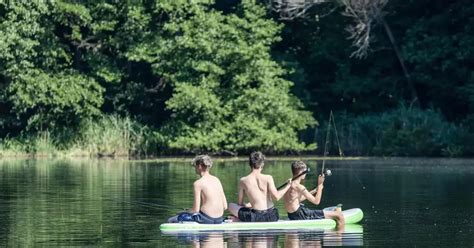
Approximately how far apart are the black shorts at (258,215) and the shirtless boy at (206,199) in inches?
15.3

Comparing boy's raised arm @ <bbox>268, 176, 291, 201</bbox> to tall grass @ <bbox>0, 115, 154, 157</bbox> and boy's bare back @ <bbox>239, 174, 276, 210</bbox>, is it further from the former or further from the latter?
tall grass @ <bbox>0, 115, 154, 157</bbox>

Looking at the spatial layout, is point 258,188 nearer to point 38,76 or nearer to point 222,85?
point 38,76

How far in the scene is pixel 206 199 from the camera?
2117 centimetres

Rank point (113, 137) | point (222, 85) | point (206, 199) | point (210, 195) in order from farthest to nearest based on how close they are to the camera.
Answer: point (222, 85), point (113, 137), point (206, 199), point (210, 195)

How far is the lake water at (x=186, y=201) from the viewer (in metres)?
20.0

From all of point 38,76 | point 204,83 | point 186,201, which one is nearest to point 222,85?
point 204,83

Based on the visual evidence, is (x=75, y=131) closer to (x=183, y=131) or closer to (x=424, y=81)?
(x=183, y=131)

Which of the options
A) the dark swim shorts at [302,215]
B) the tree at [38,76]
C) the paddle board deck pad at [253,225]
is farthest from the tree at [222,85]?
the paddle board deck pad at [253,225]

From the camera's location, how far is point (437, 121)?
4597 cm

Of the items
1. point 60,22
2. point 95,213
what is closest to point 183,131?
point 60,22

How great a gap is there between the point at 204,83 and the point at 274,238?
2697cm

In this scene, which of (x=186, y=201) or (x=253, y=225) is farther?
(x=186, y=201)

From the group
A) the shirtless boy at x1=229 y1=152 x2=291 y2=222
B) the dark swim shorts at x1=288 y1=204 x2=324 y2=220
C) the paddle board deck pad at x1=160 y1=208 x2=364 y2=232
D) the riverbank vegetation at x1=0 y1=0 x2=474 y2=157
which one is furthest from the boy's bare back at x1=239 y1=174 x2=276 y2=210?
the riverbank vegetation at x1=0 y1=0 x2=474 y2=157

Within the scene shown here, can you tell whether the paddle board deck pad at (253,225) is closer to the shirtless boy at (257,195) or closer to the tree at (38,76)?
the shirtless boy at (257,195)
